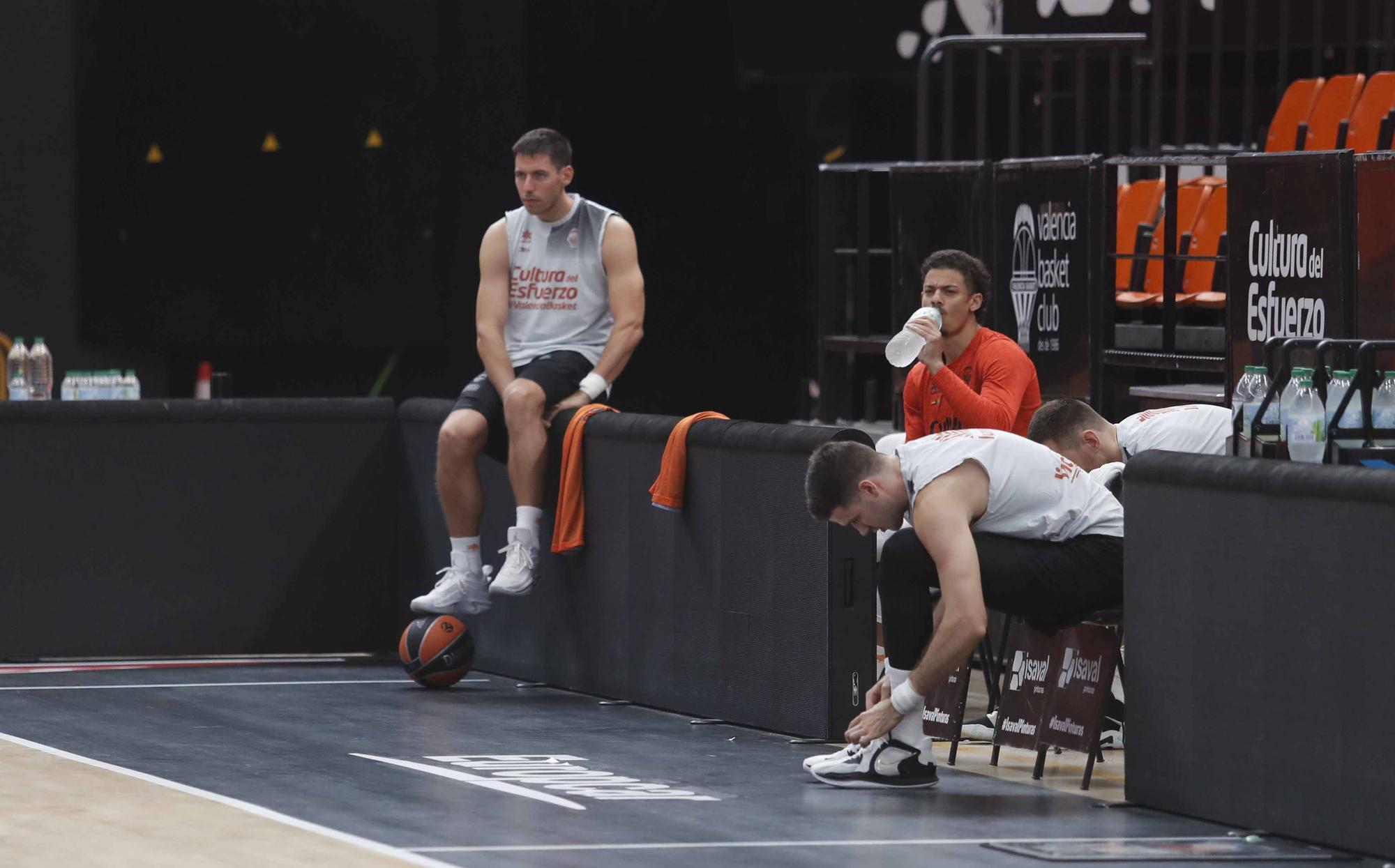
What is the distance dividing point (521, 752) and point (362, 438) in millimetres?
3279

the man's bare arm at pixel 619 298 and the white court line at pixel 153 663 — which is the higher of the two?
the man's bare arm at pixel 619 298

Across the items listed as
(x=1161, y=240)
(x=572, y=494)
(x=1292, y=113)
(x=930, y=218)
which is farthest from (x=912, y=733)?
(x=1292, y=113)

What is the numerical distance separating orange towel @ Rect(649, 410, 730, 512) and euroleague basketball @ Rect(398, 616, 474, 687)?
1201 mm

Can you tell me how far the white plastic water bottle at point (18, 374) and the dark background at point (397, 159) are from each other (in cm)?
315

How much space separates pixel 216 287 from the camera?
46.8 feet

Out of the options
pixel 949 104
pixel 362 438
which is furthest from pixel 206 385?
pixel 949 104

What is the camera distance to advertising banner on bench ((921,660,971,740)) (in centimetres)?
737

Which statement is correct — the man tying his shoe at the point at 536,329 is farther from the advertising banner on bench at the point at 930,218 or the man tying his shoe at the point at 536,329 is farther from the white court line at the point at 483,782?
the white court line at the point at 483,782

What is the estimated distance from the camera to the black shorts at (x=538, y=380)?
30.3ft

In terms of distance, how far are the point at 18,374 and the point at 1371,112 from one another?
6.56 metres

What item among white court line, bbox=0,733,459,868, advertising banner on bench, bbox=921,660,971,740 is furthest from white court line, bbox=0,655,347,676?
advertising banner on bench, bbox=921,660,971,740

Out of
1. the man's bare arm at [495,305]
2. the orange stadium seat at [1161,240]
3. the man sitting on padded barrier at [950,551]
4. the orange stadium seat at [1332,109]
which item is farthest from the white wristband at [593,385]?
the orange stadium seat at [1332,109]

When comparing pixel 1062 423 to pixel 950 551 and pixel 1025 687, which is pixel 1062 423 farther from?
pixel 950 551

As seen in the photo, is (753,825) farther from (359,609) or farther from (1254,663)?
(359,609)
